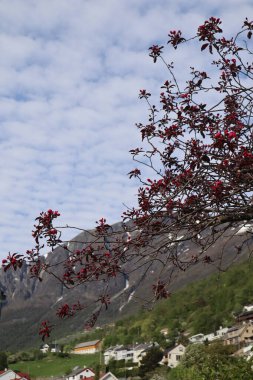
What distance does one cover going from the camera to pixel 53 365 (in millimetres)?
123312

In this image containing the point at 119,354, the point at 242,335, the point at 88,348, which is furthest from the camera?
the point at 88,348

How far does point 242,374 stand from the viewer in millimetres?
15906

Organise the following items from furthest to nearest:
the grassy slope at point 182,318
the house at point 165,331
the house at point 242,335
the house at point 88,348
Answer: the house at point 88,348 → the house at point 165,331 → the grassy slope at point 182,318 → the house at point 242,335

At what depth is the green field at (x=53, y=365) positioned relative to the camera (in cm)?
11186

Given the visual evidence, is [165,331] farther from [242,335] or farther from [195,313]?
[242,335]

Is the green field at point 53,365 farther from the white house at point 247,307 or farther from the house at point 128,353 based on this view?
the white house at point 247,307

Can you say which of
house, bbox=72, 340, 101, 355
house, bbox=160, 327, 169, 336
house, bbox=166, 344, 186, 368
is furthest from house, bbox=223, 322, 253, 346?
house, bbox=72, 340, 101, 355

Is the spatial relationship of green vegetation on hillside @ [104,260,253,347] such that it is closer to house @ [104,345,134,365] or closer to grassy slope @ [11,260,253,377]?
grassy slope @ [11,260,253,377]

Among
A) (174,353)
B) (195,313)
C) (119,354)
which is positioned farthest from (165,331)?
(174,353)

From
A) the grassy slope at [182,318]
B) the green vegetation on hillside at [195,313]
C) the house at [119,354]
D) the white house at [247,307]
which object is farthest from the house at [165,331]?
the white house at [247,307]

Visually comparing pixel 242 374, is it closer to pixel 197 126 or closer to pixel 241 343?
pixel 197 126

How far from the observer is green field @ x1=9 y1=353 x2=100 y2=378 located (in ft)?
367

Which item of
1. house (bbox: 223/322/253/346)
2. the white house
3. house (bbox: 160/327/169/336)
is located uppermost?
the white house

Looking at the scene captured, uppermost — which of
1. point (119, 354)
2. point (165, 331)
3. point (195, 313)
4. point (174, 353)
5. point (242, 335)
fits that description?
point (195, 313)
